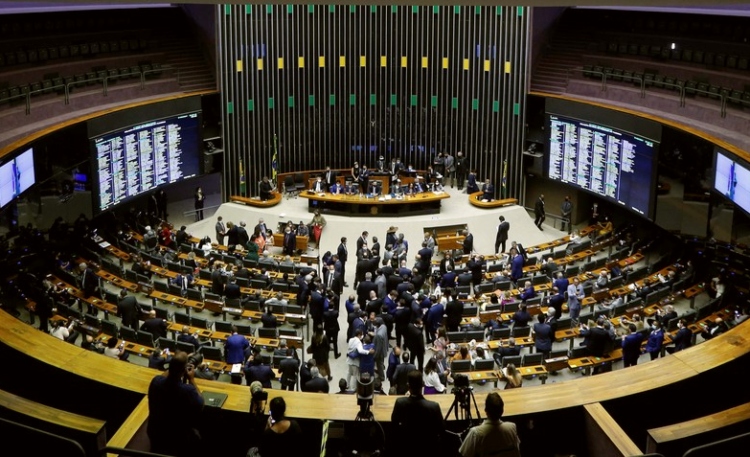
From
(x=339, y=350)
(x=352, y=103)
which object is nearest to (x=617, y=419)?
(x=339, y=350)

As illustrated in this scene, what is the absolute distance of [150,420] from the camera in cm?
609

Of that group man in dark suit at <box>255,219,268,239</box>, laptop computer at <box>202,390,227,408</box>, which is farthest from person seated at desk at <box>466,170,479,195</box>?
laptop computer at <box>202,390,227,408</box>

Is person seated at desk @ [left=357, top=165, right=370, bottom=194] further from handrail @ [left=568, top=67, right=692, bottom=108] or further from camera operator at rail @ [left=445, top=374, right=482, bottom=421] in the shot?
camera operator at rail @ [left=445, top=374, right=482, bottom=421]

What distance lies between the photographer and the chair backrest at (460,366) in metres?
13.7

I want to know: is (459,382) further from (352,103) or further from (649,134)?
(352,103)

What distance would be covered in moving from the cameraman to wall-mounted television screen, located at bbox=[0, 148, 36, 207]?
11.0 metres

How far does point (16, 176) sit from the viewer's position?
16562 mm

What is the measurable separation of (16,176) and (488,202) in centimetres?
1261

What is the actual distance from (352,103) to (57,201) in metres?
11.0

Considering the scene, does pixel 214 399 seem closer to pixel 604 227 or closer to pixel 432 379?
pixel 432 379

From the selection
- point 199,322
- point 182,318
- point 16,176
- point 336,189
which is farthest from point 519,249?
point 16,176

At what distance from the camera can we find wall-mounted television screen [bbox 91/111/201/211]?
20756 millimetres

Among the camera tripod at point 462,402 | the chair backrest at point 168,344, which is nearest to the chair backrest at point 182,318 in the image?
the chair backrest at point 168,344

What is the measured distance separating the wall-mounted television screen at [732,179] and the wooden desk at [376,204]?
8.35 meters
